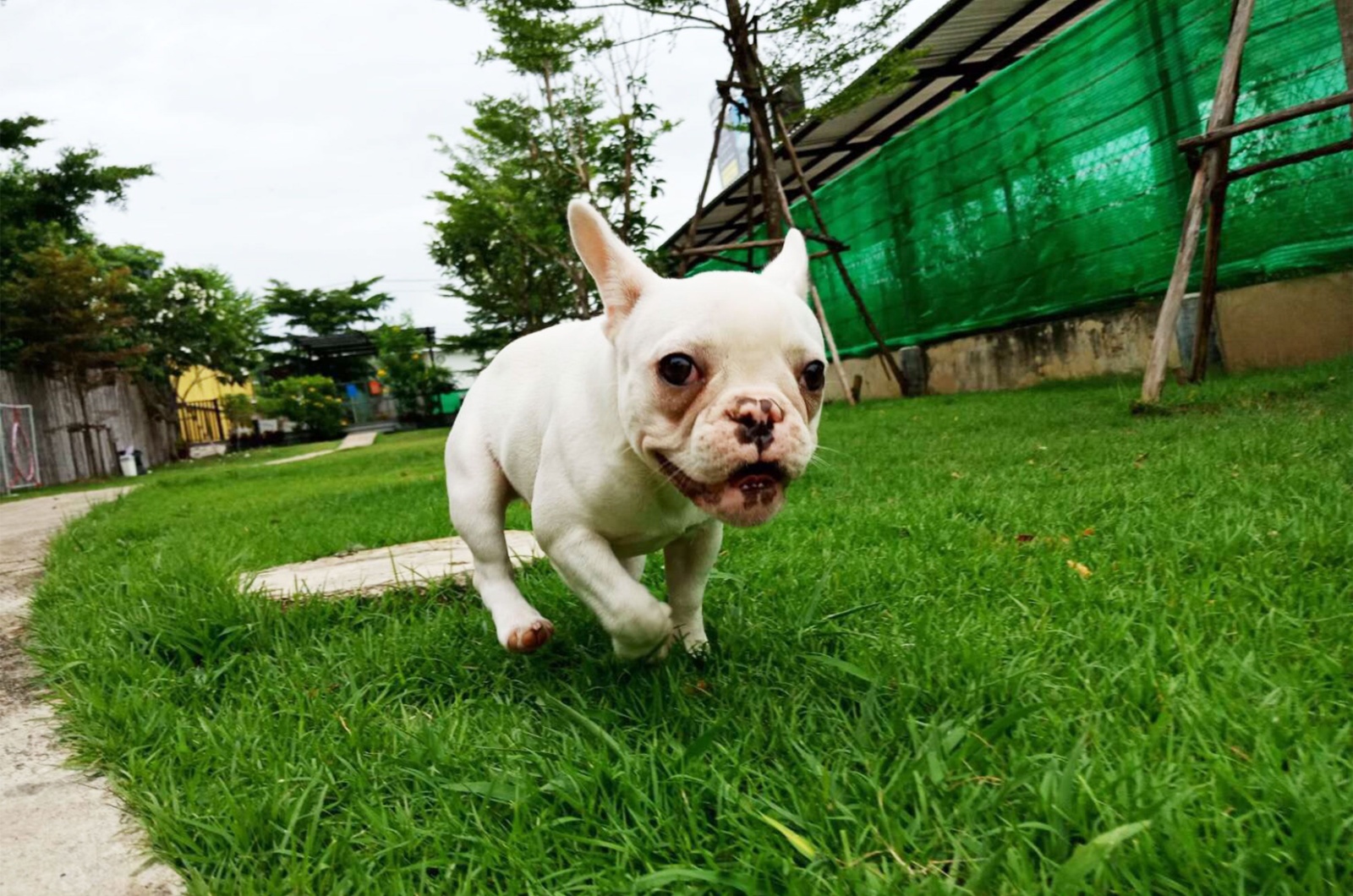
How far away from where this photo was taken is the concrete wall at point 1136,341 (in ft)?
19.7

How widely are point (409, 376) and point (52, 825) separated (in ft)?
122

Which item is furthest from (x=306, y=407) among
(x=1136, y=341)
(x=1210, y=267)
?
(x=1210, y=267)

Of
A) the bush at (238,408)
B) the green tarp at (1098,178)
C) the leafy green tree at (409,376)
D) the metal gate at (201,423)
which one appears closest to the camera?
the green tarp at (1098,178)

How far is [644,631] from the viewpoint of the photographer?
1787 mm

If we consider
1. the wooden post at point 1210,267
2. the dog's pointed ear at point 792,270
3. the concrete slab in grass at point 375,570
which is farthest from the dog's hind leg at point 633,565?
the wooden post at point 1210,267

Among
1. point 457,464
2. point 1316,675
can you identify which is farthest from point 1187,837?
point 457,464

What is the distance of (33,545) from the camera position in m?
5.18

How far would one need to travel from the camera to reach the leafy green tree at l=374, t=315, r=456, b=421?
1442 inches

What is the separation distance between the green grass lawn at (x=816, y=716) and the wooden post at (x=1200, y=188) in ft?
6.57

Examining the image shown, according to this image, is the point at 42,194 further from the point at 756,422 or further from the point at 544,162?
the point at 756,422

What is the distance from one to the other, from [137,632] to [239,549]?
5.29 feet

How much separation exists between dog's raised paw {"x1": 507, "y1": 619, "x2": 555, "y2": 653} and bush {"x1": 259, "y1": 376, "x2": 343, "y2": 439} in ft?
116

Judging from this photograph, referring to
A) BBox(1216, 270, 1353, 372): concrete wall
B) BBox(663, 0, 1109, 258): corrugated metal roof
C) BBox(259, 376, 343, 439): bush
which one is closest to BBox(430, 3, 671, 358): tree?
BBox(663, 0, 1109, 258): corrugated metal roof

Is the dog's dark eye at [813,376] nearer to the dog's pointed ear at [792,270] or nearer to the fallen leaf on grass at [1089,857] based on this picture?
the dog's pointed ear at [792,270]
